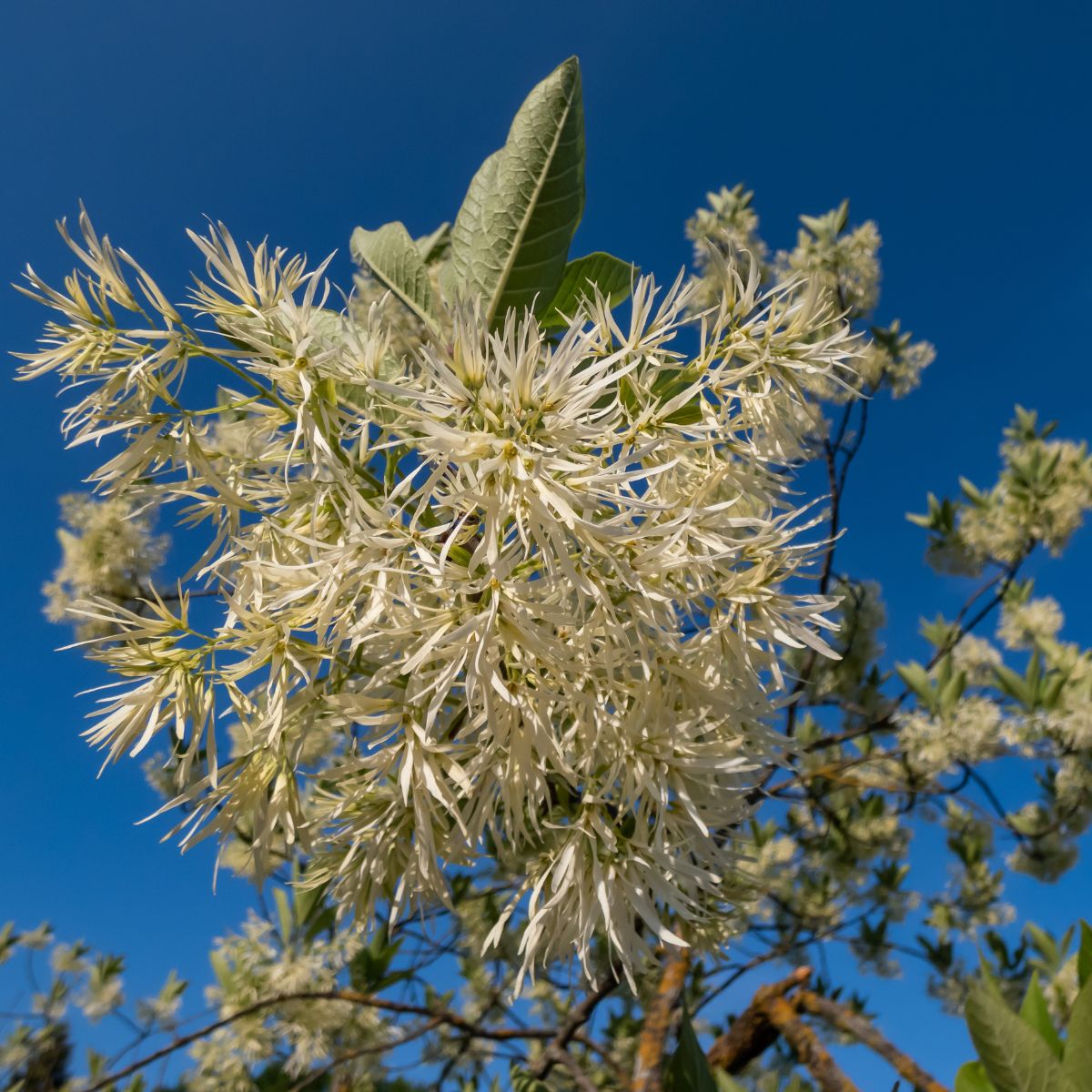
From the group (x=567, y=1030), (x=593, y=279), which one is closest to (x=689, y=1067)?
(x=567, y=1030)

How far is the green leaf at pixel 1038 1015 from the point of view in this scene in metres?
0.92

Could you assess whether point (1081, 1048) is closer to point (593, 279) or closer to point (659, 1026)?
point (659, 1026)

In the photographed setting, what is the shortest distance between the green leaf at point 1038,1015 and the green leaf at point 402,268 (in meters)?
1.24

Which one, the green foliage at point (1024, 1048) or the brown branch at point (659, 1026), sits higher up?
the brown branch at point (659, 1026)

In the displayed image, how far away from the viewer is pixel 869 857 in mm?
4914

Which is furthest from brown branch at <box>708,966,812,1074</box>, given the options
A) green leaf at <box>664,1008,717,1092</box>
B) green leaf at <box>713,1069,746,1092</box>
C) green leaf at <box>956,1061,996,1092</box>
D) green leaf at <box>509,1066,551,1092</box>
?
green leaf at <box>956,1061,996,1092</box>

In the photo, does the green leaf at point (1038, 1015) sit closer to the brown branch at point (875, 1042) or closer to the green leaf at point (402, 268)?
the brown branch at point (875, 1042)

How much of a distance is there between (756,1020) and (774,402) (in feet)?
4.63

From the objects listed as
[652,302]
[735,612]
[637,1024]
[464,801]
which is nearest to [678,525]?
[735,612]

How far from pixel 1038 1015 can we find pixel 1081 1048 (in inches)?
4.1

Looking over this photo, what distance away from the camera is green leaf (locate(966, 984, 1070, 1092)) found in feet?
2.65

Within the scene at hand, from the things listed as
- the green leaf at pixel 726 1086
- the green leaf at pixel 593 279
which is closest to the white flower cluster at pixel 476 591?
the green leaf at pixel 593 279

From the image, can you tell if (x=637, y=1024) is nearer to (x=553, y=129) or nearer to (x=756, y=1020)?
(x=756, y=1020)

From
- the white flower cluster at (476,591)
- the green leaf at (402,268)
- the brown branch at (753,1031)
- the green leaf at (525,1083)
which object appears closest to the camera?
the white flower cluster at (476,591)
